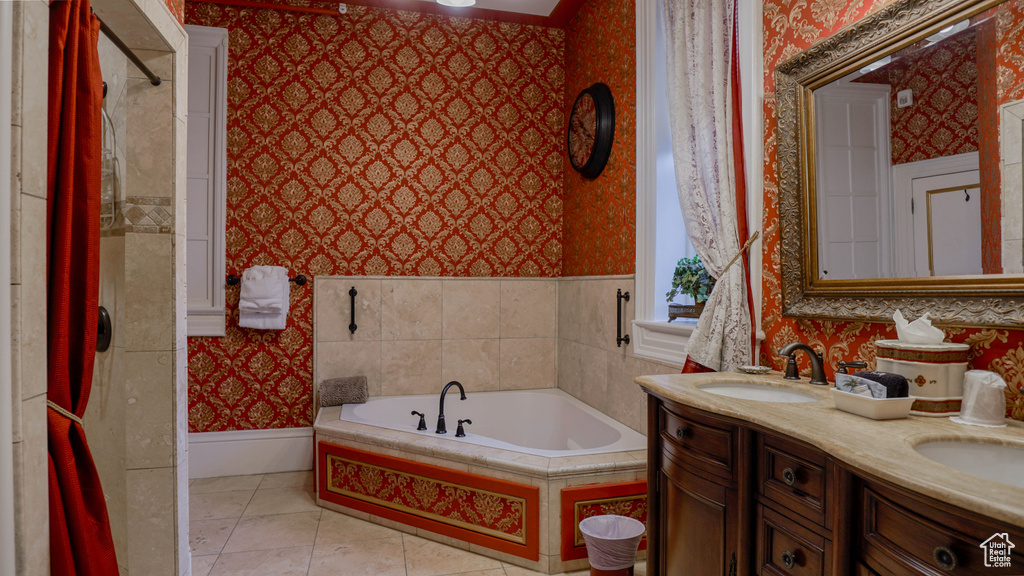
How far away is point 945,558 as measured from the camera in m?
0.81

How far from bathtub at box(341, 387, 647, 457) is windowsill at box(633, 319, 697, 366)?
60 centimetres

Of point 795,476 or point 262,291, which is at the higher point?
point 262,291

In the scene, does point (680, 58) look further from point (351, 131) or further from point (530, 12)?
point (351, 131)

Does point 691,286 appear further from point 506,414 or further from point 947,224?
point 506,414

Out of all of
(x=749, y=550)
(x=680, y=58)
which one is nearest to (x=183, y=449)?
(x=749, y=550)

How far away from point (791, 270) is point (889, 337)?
1.22 feet

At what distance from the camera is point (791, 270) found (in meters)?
1.79

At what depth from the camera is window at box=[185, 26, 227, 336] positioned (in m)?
3.46

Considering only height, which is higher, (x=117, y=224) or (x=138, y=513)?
(x=117, y=224)

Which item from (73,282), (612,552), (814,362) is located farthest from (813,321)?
(73,282)

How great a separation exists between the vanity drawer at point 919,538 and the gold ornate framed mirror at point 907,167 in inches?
22.6

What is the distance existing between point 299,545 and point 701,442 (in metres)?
2.00

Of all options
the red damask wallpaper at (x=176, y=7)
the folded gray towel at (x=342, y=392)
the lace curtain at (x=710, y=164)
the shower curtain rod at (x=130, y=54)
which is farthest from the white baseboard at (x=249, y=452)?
the lace curtain at (x=710, y=164)

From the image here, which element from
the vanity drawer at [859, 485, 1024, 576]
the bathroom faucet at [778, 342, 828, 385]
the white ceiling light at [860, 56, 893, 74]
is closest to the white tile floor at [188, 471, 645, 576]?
the bathroom faucet at [778, 342, 828, 385]
